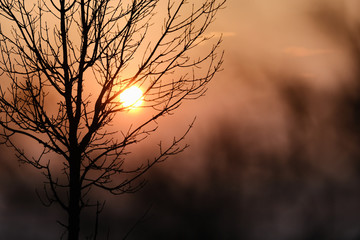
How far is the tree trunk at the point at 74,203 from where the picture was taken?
7.13 m

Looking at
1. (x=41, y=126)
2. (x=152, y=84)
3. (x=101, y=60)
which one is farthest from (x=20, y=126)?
(x=152, y=84)

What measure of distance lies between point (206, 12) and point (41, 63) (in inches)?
107

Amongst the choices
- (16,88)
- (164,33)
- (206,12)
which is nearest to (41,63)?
(16,88)

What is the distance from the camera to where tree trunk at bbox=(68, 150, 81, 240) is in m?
7.13

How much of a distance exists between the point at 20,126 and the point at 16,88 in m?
0.66

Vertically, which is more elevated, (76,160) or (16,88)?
(16,88)

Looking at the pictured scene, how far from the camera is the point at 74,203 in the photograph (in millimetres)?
7164

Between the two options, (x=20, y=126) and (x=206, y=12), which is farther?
(x=206, y=12)

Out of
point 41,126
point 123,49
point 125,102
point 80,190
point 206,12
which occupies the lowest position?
point 80,190

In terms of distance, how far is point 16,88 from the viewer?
7.67 metres

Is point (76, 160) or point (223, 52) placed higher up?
point (223, 52)

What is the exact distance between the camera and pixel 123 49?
7617 mm

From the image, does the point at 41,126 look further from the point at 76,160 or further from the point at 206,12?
the point at 206,12

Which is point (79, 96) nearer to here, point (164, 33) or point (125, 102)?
point (125, 102)
